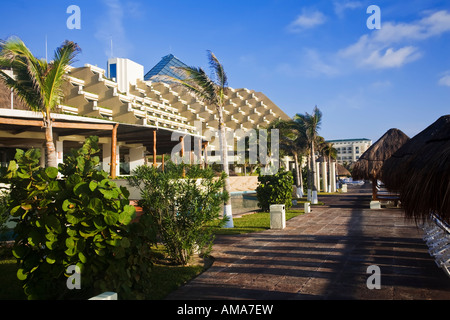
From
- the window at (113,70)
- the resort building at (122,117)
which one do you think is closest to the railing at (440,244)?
the resort building at (122,117)

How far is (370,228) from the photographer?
35.9ft

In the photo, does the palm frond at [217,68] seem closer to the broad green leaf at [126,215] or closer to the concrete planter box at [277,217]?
the concrete planter box at [277,217]

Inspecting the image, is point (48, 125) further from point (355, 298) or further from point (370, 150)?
point (370, 150)

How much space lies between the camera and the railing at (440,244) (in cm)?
566

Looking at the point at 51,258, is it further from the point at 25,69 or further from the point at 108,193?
the point at 25,69

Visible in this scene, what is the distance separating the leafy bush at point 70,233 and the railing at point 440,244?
4863 millimetres

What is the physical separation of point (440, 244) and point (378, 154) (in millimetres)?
11088

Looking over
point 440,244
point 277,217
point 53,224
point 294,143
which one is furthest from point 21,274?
point 294,143

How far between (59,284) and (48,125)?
9.00 m

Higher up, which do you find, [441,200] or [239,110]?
[239,110]

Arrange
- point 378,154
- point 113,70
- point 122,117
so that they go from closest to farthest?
point 378,154 → point 122,117 → point 113,70

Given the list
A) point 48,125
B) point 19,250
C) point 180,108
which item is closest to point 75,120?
point 48,125

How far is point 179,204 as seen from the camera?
Result: 7.00 metres
